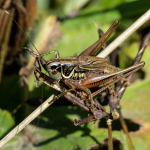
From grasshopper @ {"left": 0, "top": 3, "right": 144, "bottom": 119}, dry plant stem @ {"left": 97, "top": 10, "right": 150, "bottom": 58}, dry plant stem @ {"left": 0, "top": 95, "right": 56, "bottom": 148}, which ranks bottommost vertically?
dry plant stem @ {"left": 0, "top": 95, "right": 56, "bottom": 148}

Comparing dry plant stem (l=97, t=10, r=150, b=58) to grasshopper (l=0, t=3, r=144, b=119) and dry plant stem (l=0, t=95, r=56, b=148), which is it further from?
dry plant stem (l=0, t=95, r=56, b=148)

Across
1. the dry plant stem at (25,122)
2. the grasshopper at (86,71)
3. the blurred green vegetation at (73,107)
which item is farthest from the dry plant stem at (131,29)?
the blurred green vegetation at (73,107)

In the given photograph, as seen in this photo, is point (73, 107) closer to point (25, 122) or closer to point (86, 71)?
point (86, 71)

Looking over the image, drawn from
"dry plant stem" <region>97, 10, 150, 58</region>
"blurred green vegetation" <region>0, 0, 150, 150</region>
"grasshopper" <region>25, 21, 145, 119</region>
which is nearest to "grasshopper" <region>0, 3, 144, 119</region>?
"grasshopper" <region>25, 21, 145, 119</region>

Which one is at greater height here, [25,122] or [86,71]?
[86,71]

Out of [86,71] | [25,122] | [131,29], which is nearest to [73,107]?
[86,71]

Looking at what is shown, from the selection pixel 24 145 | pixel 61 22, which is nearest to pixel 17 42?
pixel 61 22

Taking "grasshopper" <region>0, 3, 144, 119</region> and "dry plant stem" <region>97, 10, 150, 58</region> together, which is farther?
"dry plant stem" <region>97, 10, 150, 58</region>

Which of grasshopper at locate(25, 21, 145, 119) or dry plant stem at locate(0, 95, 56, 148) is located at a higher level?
grasshopper at locate(25, 21, 145, 119)
